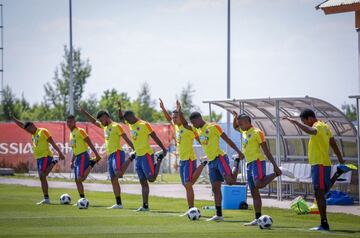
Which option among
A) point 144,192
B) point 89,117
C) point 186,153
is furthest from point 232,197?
point 89,117

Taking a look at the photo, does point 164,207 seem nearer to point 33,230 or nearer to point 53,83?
point 33,230

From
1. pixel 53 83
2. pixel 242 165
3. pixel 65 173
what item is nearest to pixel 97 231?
pixel 242 165

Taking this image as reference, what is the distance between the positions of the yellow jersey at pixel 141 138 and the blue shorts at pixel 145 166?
0.12m

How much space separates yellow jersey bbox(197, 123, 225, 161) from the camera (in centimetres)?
2166

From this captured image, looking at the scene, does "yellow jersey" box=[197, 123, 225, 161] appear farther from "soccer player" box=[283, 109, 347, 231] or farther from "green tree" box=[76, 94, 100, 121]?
"green tree" box=[76, 94, 100, 121]

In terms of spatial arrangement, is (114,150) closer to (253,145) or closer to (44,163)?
(44,163)

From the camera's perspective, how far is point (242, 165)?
3141 centimetres

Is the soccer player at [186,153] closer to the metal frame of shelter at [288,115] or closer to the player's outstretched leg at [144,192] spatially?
the player's outstretched leg at [144,192]

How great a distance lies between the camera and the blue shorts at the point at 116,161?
25.0 metres

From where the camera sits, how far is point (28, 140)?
49.9m

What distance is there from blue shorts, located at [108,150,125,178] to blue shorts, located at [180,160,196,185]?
8.14 feet

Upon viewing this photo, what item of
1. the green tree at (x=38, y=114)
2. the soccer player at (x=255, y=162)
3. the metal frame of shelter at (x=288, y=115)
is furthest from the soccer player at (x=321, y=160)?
the green tree at (x=38, y=114)

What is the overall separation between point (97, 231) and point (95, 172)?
1192 inches

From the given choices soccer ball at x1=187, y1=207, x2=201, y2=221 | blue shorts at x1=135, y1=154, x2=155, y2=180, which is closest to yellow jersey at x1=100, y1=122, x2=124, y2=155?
blue shorts at x1=135, y1=154, x2=155, y2=180
